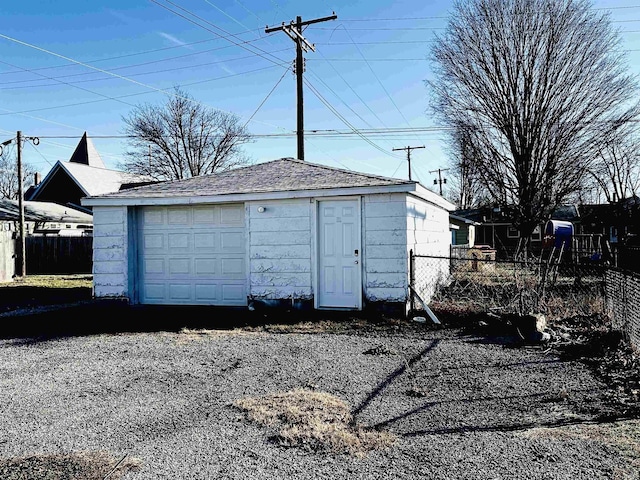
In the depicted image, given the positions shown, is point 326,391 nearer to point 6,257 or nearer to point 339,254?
point 339,254

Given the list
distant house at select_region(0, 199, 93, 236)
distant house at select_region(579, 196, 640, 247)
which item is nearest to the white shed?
distant house at select_region(0, 199, 93, 236)

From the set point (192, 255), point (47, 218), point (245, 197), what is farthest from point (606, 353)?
point (47, 218)

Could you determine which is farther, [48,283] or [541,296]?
[48,283]

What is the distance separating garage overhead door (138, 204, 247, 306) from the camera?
34.2 feet

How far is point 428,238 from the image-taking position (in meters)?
11.7

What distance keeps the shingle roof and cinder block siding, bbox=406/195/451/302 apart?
41.6 inches

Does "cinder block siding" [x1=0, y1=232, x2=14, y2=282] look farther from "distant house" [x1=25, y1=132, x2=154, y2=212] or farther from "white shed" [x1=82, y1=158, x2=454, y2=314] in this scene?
"distant house" [x1=25, y1=132, x2=154, y2=212]

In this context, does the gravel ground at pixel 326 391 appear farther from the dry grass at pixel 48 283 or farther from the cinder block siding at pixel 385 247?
the dry grass at pixel 48 283

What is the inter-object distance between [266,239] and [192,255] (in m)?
1.94

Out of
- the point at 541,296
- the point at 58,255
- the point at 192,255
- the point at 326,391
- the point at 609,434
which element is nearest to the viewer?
the point at 609,434

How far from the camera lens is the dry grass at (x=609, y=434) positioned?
3.32 metres

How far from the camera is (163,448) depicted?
355cm

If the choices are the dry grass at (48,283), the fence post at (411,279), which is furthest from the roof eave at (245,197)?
the dry grass at (48,283)

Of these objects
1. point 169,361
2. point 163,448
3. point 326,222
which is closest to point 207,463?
point 163,448
